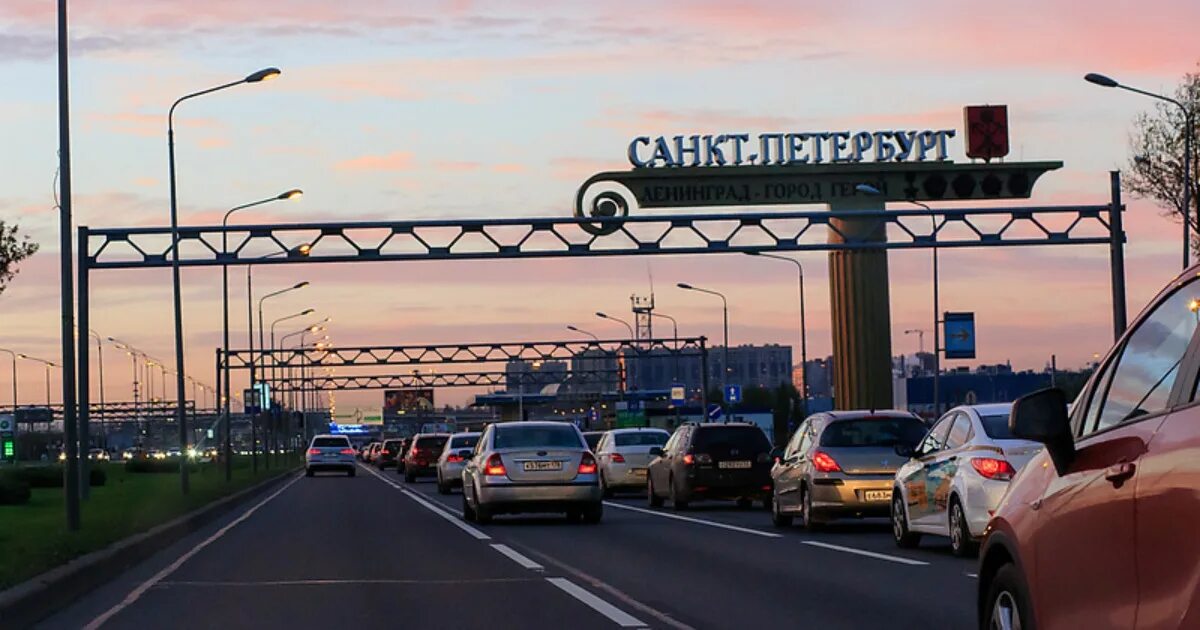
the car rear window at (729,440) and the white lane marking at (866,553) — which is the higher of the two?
the car rear window at (729,440)

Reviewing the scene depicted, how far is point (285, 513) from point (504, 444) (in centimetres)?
944

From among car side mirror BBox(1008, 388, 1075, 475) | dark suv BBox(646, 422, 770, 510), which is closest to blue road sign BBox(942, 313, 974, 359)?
dark suv BBox(646, 422, 770, 510)

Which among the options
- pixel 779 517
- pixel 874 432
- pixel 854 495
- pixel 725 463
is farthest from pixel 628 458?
pixel 854 495

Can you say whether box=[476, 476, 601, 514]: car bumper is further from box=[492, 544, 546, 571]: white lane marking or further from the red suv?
the red suv

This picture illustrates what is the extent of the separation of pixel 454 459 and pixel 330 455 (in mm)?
30764

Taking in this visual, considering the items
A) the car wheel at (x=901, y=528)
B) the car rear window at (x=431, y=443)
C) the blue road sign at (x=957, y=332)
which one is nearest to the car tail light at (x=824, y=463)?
the car wheel at (x=901, y=528)

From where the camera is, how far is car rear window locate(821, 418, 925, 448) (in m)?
24.5

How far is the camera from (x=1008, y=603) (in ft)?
23.6

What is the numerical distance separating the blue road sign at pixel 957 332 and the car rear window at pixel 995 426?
43.4 meters

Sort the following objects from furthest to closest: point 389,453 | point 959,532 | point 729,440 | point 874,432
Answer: point 389,453 < point 729,440 < point 874,432 < point 959,532

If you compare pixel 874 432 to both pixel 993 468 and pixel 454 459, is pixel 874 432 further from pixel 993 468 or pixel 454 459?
pixel 454 459

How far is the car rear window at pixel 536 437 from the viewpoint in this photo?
2911 centimetres

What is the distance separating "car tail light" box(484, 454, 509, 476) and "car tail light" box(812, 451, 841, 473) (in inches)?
241

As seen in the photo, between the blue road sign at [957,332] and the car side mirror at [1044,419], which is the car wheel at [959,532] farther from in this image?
the blue road sign at [957,332]
